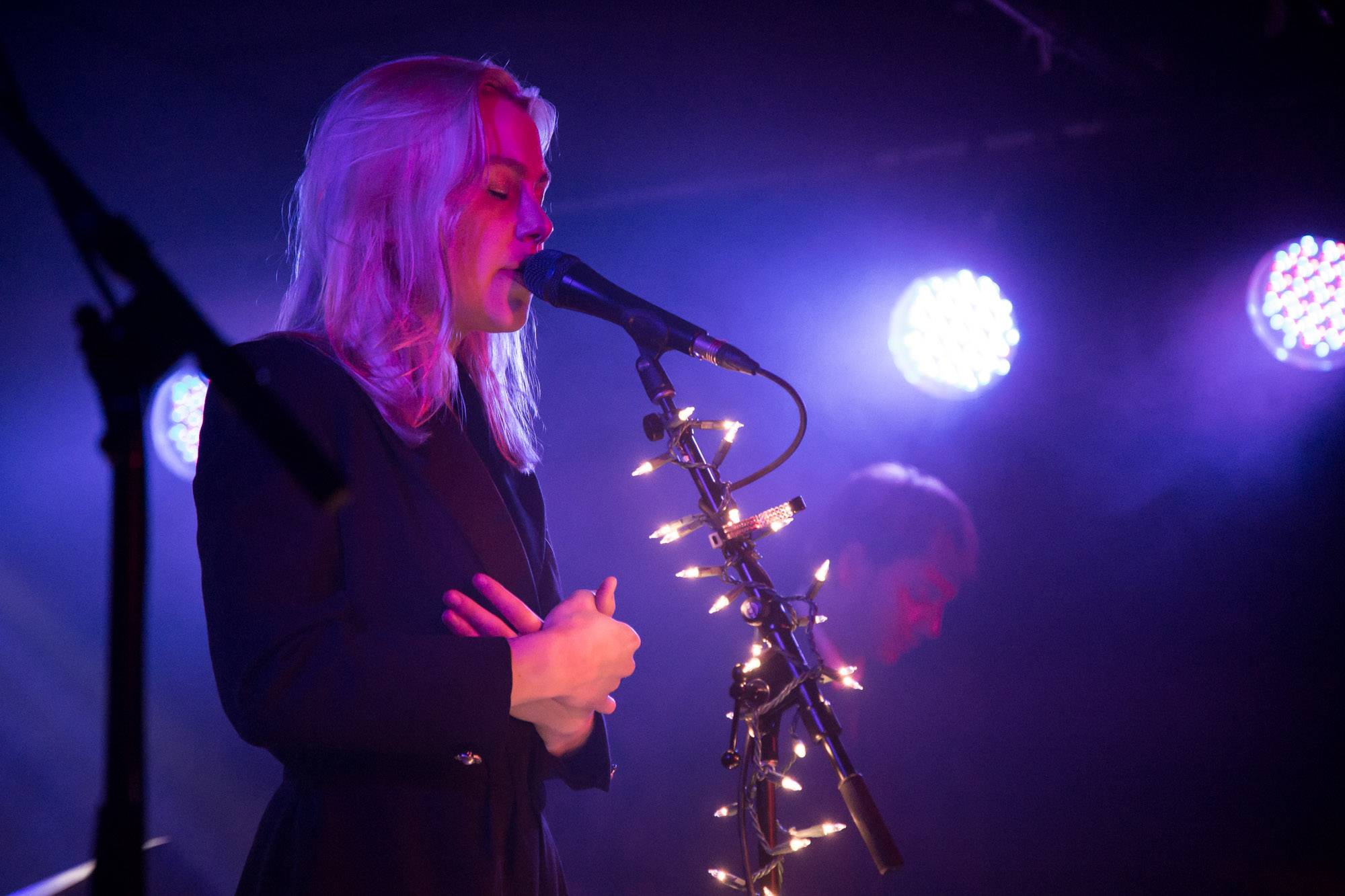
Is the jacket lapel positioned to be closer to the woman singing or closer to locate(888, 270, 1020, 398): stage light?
the woman singing

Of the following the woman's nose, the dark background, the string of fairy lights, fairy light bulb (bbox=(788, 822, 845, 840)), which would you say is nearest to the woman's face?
the woman's nose

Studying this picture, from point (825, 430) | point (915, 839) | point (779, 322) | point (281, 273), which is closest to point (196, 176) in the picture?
point (281, 273)

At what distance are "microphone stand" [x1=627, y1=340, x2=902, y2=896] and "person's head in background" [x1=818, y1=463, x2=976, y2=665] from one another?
115 inches

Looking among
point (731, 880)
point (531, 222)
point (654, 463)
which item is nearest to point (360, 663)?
point (654, 463)

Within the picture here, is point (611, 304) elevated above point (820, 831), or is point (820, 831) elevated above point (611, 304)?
A: point (611, 304)

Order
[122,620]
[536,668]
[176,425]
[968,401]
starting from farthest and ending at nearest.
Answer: [176,425], [968,401], [536,668], [122,620]

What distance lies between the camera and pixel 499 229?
4.61 ft

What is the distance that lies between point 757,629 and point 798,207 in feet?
12.6

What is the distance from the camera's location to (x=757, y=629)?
149 centimetres

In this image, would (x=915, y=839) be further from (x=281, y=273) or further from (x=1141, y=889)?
(x=281, y=273)

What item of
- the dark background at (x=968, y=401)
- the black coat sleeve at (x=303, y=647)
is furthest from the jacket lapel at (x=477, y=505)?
the dark background at (x=968, y=401)

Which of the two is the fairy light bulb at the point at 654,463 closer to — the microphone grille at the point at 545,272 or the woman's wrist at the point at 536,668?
the microphone grille at the point at 545,272

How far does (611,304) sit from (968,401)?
12.2ft

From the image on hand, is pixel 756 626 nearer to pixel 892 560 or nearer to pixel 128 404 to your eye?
pixel 128 404
